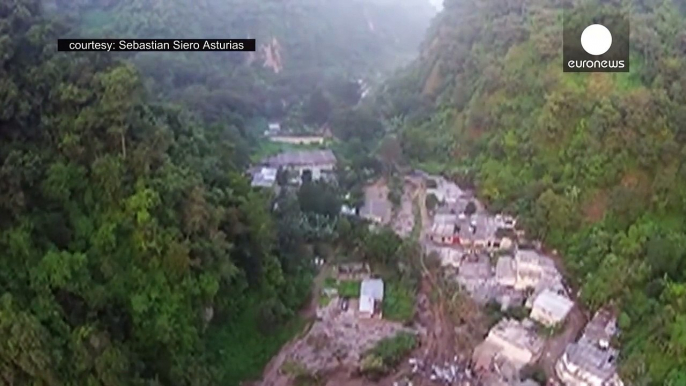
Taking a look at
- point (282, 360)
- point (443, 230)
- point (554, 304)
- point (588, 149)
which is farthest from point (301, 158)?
point (554, 304)

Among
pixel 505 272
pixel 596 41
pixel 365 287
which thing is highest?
pixel 596 41

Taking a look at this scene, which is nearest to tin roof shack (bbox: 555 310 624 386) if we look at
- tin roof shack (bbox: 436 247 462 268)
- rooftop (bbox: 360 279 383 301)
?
tin roof shack (bbox: 436 247 462 268)

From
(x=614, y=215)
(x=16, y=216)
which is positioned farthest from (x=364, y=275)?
(x=16, y=216)

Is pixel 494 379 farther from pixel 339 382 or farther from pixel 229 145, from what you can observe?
pixel 229 145

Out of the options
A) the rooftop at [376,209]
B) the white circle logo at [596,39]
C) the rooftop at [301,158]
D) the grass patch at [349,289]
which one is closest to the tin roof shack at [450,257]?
the grass patch at [349,289]

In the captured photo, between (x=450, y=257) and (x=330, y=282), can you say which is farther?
(x=450, y=257)

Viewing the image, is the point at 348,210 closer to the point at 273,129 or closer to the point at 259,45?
the point at 273,129
